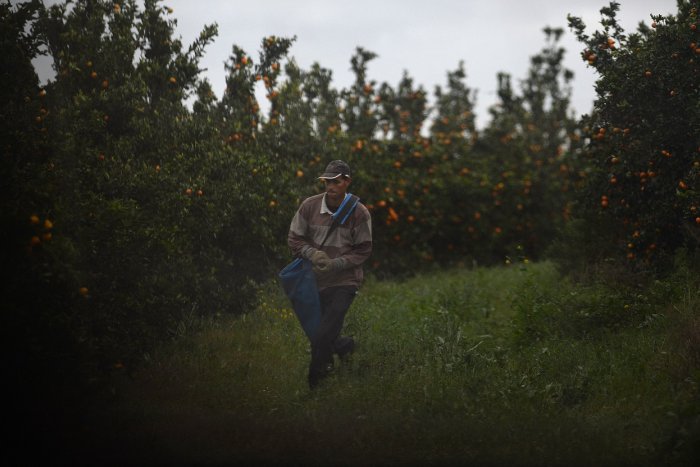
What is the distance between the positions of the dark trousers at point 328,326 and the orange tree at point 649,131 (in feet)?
14.2

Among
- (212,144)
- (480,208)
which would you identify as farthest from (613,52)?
(480,208)

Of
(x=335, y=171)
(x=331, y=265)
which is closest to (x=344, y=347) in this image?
(x=331, y=265)

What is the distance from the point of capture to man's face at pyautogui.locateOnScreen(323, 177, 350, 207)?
7547 millimetres

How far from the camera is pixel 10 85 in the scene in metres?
8.45

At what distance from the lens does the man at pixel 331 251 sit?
7469 mm

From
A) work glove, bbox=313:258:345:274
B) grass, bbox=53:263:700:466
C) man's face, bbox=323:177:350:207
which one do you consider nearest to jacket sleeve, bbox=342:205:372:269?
work glove, bbox=313:258:345:274

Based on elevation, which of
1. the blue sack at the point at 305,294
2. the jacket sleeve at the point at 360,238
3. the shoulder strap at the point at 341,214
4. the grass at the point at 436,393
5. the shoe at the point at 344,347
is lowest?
the grass at the point at 436,393

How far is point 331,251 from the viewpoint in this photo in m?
7.64

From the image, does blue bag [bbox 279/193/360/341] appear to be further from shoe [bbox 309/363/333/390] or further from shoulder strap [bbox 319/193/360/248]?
shoe [bbox 309/363/333/390]

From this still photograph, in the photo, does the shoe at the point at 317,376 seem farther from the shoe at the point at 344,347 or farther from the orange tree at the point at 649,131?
the orange tree at the point at 649,131

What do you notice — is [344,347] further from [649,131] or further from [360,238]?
[649,131]

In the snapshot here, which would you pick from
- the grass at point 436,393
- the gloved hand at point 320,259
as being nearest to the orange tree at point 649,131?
the grass at point 436,393

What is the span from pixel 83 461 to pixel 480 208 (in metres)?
16.0

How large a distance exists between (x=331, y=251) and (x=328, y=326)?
73 centimetres
